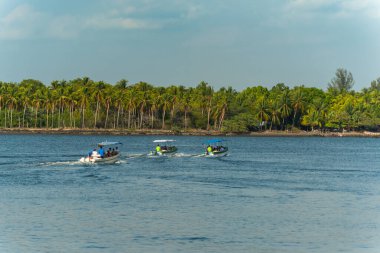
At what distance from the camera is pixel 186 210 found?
46.9 metres

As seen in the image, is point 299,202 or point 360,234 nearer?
point 360,234

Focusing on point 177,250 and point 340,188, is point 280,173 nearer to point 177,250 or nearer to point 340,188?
point 340,188

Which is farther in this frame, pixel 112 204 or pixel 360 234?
pixel 112 204

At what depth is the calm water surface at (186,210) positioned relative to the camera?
36.7 metres

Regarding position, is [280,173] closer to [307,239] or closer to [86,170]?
[86,170]

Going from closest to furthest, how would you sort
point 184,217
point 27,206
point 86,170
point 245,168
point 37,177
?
point 184,217 < point 27,206 < point 37,177 < point 86,170 < point 245,168

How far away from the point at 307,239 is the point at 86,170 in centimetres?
4054

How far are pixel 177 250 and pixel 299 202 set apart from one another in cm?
1812

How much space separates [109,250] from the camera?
114ft

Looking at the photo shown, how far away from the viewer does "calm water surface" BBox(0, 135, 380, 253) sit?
1446 inches

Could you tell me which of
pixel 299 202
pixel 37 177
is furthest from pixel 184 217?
pixel 37 177

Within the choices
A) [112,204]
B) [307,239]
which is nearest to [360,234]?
[307,239]

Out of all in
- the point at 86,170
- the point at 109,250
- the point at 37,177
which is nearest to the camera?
the point at 109,250

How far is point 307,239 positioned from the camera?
124 ft
